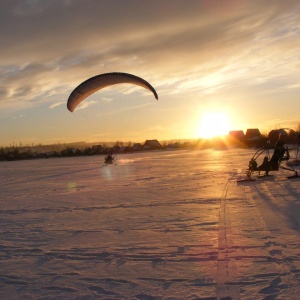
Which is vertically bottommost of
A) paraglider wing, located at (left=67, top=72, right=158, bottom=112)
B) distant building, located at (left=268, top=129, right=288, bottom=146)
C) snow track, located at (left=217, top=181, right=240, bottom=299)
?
snow track, located at (left=217, top=181, right=240, bottom=299)

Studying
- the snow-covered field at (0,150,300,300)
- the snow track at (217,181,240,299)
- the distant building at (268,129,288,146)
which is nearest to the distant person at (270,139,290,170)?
the distant building at (268,129,288,146)

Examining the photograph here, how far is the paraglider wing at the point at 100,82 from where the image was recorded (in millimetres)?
15023

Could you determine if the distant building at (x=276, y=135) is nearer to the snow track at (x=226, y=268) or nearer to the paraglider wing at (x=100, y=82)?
the paraglider wing at (x=100, y=82)

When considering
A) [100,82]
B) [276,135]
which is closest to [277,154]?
[100,82]

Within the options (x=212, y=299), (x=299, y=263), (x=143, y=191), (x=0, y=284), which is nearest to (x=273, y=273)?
(x=299, y=263)

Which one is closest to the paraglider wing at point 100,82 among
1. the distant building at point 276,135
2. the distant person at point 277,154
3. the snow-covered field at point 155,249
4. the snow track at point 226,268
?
the distant building at point 276,135

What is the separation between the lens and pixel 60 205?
9.17m

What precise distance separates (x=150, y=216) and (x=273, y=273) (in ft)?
11.8

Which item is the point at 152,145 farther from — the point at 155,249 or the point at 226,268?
the point at 226,268

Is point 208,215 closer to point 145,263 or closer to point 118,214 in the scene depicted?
point 118,214

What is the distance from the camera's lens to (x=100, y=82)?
1523cm

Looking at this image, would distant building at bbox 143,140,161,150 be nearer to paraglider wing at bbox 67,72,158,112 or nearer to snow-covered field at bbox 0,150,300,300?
paraglider wing at bbox 67,72,158,112

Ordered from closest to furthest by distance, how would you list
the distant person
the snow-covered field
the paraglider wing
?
the snow-covered field, the distant person, the paraglider wing

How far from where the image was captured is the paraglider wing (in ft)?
49.3
